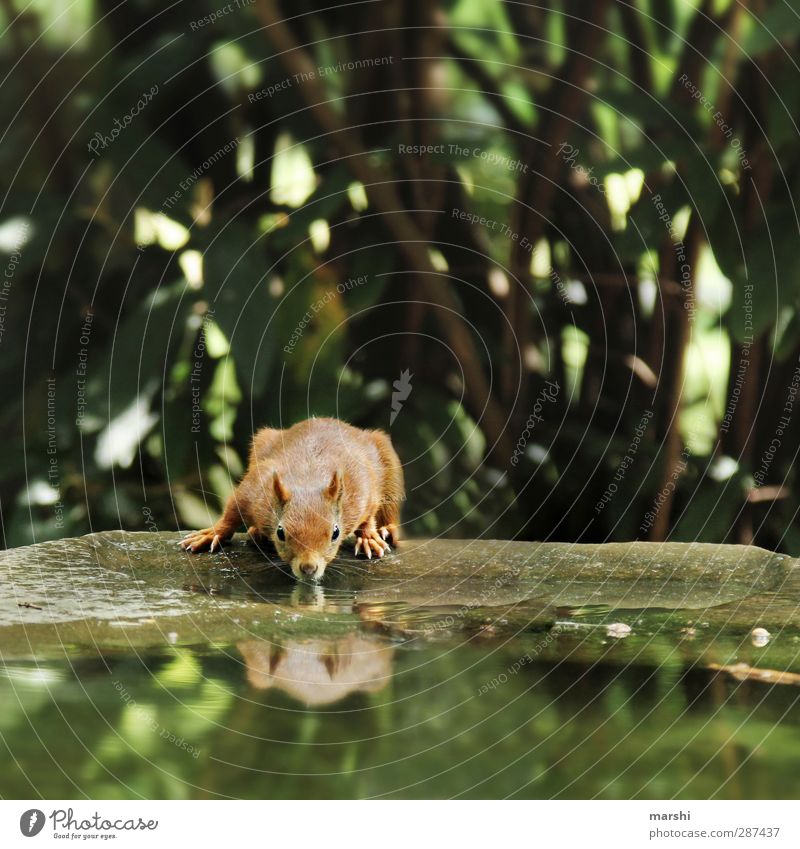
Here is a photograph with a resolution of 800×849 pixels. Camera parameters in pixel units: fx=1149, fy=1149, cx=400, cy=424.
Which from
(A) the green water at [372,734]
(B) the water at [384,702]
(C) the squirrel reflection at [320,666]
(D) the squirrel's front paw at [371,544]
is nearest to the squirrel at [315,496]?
(D) the squirrel's front paw at [371,544]

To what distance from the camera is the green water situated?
131cm

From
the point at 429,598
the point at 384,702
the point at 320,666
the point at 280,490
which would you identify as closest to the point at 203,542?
the point at 280,490

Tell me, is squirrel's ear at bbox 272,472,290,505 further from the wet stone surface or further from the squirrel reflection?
the squirrel reflection

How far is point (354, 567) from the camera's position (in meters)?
1.96

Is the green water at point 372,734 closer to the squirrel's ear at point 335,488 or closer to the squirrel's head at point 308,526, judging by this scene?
the squirrel's head at point 308,526

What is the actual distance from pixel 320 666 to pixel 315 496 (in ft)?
1.49

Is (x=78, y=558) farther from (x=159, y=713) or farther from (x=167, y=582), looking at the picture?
(x=159, y=713)

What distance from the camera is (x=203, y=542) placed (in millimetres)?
1981

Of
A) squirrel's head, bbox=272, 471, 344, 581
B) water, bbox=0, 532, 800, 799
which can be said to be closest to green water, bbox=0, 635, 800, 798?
water, bbox=0, 532, 800, 799

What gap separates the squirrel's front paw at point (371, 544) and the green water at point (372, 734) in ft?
1.82

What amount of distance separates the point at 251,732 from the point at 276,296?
123 cm

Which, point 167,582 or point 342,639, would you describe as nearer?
point 342,639

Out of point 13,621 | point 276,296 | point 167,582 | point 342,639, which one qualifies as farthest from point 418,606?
point 276,296

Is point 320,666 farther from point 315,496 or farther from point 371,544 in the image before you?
point 371,544
